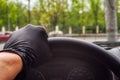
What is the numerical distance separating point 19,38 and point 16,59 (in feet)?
0.54

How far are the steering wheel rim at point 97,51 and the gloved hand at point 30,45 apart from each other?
65mm

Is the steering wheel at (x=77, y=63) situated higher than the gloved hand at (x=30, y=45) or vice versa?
the gloved hand at (x=30, y=45)

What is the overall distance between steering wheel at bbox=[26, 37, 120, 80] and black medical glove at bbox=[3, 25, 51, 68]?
0.06 m

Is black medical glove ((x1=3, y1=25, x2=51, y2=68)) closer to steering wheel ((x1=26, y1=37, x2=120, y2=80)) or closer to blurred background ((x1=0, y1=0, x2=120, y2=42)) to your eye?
steering wheel ((x1=26, y1=37, x2=120, y2=80))

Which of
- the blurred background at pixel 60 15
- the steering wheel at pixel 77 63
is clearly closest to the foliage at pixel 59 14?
the blurred background at pixel 60 15

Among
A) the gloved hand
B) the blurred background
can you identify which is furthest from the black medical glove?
the blurred background

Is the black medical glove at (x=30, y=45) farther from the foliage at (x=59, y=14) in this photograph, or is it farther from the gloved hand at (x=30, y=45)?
the foliage at (x=59, y=14)

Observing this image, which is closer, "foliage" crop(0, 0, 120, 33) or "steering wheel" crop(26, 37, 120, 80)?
"steering wheel" crop(26, 37, 120, 80)

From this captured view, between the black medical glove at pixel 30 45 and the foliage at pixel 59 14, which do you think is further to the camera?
the foliage at pixel 59 14

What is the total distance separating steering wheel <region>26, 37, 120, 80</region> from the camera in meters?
A: 1.23

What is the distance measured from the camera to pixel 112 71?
4.14ft

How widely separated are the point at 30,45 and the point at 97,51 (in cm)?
25

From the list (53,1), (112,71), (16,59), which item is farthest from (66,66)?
(53,1)

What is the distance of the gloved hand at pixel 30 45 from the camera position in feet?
3.31
